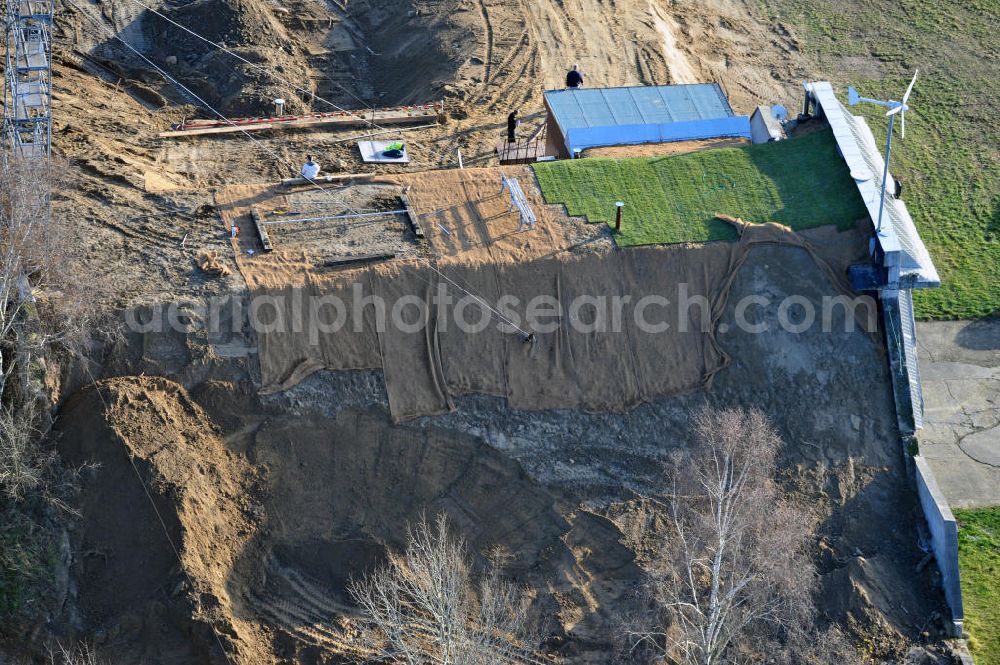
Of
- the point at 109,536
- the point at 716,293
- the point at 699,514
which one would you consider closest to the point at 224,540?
the point at 109,536

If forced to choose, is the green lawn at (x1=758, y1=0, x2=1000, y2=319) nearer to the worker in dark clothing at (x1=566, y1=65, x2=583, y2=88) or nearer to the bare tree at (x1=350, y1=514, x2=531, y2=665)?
the worker in dark clothing at (x1=566, y1=65, x2=583, y2=88)

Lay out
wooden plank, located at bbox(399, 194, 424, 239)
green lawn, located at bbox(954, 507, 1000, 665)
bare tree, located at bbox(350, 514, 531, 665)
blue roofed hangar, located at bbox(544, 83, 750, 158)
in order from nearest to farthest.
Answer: bare tree, located at bbox(350, 514, 531, 665) < green lawn, located at bbox(954, 507, 1000, 665) < wooden plank, located at bbox(399, 194, 424, 239) < blue roofed hangar, located at bbox(544, 83, 750, 158)

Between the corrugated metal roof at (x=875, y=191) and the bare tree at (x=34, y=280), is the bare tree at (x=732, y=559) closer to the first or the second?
the corrugated metal roof at (x=875, y=191)

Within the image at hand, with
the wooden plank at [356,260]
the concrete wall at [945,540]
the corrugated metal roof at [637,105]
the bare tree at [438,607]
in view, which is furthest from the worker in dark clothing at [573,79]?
the concrete wall at [945,540]

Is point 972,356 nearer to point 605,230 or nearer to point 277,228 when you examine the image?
point 605,230

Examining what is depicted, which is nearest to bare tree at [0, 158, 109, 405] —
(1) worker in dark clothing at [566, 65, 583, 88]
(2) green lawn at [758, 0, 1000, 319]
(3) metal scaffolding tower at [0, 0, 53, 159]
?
(3) metal scaffolding tower at [0, 0, 53, 159]

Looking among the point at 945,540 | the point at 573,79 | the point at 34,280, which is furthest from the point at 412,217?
the point at 945,540
